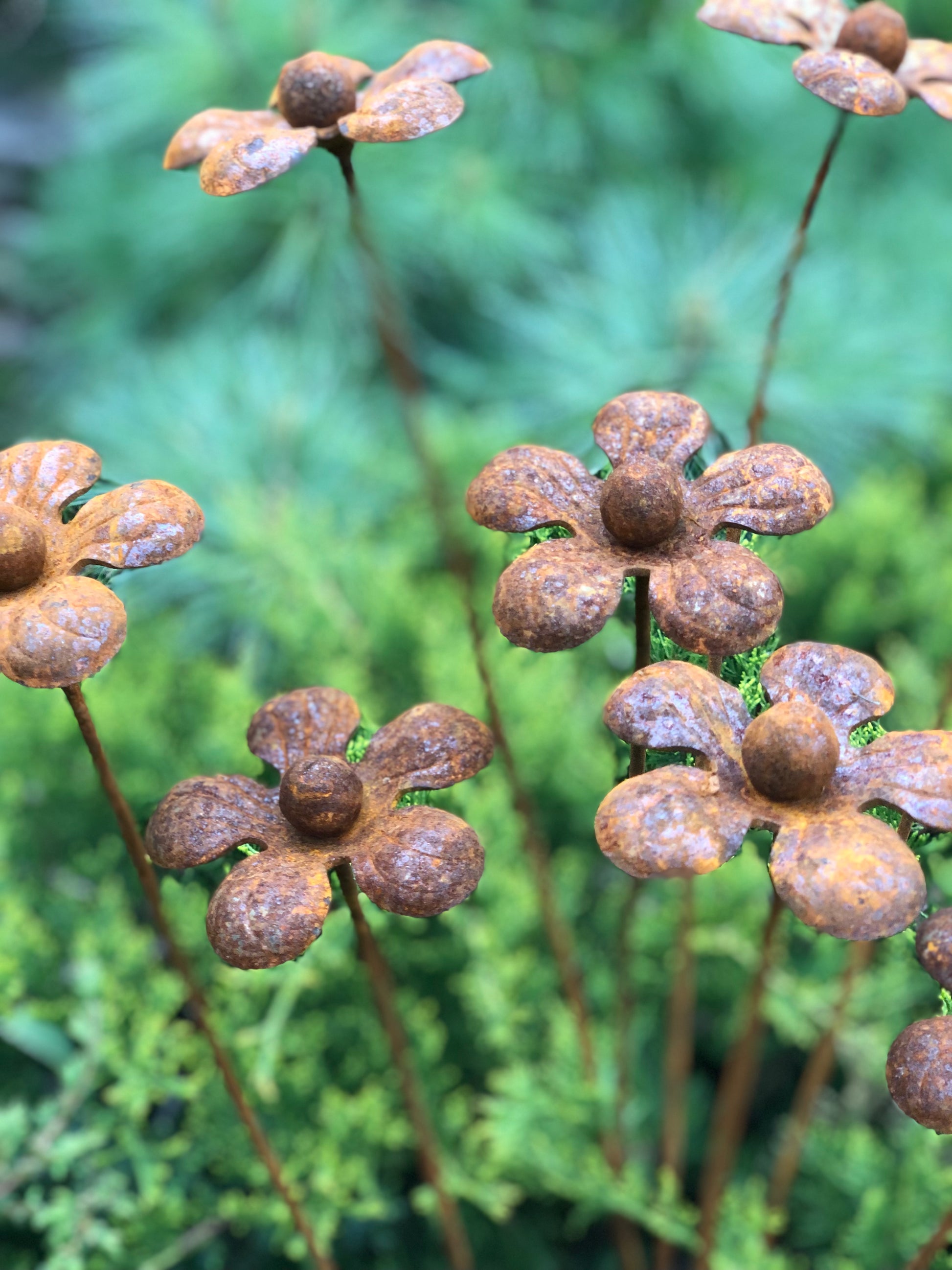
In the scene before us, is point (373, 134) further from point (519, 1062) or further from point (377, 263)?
point (519, 1062)

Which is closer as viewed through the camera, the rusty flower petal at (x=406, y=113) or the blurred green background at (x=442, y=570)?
the rusty flower petal at (x=406, y=113)

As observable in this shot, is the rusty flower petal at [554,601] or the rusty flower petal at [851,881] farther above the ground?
the rusty flower petal at [554,601]

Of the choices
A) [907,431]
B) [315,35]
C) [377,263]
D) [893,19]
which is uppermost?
[893,19]

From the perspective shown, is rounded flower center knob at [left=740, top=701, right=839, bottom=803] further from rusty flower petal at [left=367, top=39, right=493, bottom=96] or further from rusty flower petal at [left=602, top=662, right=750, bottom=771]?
rusty flower petal at [left=367, top=39, right=493, bottom=96]

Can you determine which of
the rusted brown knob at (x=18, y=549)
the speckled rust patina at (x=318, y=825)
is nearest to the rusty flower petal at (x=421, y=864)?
the speckled rust patina at (x=318, y=825)

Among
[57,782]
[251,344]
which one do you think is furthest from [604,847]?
[251,344]

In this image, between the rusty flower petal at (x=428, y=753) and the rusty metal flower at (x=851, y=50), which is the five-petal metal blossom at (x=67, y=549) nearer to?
the rusty flower petal at (x=428, y=753)

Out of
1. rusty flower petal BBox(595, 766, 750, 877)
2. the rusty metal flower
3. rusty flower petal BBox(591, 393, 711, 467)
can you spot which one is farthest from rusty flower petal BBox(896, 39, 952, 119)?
rusty flower petal BBox(595, 766, 750, 877)
